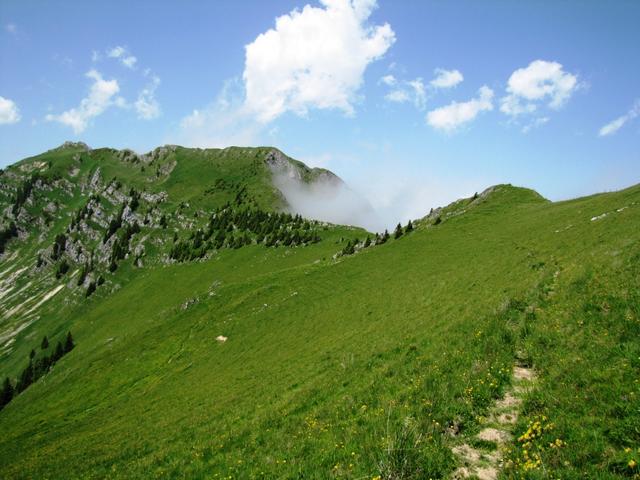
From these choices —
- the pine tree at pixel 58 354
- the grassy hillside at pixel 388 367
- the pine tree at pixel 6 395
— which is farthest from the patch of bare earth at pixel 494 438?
the pine tree at pixel 58 354

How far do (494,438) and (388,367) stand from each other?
375 inches

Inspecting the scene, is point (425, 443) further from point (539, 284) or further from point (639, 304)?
point (539, 284)

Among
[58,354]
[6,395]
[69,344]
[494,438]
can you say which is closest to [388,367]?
[494,438]

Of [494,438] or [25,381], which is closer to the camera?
[494,438]

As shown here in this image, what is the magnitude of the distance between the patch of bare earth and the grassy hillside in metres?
0.30

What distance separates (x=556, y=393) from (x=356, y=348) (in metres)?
18.7

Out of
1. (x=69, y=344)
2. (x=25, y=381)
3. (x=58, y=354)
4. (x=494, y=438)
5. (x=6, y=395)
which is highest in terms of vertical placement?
(x=494, y=438)

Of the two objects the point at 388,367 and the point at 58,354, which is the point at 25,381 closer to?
the point at 58,354

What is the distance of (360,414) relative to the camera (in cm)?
1595

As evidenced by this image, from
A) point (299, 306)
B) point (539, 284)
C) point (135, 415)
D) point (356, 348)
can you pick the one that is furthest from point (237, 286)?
point (539, 284)

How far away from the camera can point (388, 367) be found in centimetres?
2066

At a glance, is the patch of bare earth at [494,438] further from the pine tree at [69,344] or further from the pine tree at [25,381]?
the pine tree at [69,344]

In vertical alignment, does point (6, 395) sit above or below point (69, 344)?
below

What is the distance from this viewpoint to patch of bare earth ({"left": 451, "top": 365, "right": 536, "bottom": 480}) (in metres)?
10.2
